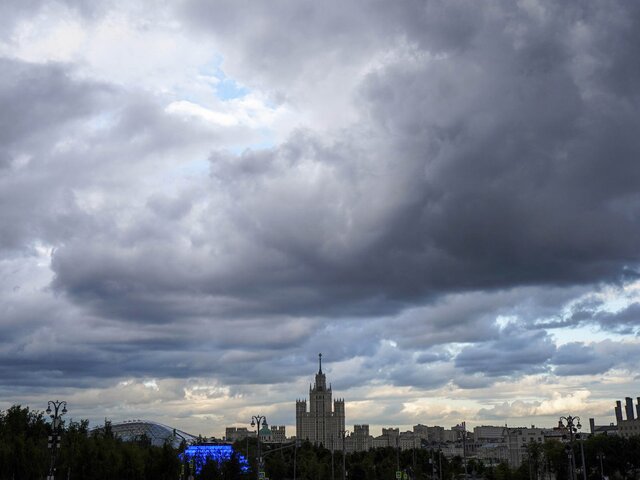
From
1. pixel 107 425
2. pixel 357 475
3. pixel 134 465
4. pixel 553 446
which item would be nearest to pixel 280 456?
pixel 357 475

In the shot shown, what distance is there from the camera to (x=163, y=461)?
98.0 metres

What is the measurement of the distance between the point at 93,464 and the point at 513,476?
120 m

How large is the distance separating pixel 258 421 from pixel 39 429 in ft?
174

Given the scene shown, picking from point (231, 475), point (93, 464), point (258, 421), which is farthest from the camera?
point (231, 475)

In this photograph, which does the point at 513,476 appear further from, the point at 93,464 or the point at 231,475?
the point at 93,464

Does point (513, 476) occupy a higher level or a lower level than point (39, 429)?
lower

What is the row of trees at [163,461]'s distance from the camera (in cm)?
8631

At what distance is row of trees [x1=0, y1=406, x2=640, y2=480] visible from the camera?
86.3 metres

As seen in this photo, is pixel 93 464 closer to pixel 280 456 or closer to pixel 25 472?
pixel 25 472

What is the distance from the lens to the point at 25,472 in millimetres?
82688

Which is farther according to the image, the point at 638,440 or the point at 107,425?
the point at 638,440

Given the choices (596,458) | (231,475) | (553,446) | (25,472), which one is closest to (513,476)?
(553,446)

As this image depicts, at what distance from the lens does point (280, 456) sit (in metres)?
170

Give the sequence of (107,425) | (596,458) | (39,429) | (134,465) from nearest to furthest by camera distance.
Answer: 1. (134,465)
2. (39,429)
3. (107,425)
4. (596,458)
